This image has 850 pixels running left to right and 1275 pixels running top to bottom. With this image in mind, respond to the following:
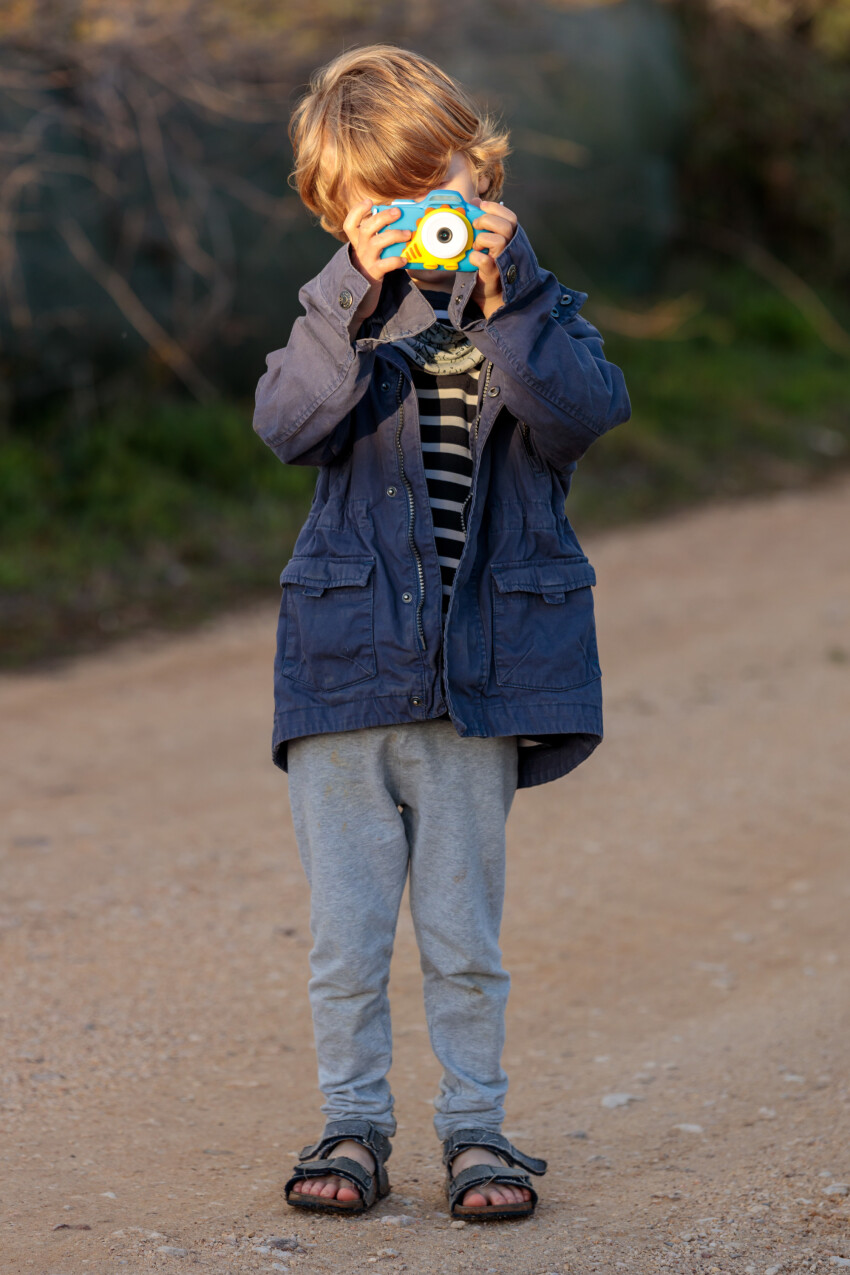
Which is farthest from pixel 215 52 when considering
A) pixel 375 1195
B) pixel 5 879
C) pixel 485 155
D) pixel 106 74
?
pixel 375 1195

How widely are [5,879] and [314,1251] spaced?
1.87 m

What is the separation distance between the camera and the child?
6.40ft

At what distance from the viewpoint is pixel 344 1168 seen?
2029mm

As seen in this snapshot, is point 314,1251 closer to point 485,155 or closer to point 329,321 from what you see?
point 329,321

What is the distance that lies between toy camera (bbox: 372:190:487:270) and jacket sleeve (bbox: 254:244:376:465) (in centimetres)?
10

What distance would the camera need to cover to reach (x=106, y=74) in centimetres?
656

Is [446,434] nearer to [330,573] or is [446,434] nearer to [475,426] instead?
[475,426]

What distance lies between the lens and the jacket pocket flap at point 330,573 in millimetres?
1999

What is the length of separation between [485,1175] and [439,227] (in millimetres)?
1356

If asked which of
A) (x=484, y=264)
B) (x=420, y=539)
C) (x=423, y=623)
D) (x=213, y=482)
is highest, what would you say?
(x=213, y=482)

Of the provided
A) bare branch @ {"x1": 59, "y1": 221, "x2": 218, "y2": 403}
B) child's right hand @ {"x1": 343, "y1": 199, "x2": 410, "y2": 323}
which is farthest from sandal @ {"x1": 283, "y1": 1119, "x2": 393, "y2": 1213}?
bare branch @ {"x1": 59, "y1": 221, "x2": 218, "y2": 403}

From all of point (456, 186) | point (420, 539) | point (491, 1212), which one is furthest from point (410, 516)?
point (491, 1212)

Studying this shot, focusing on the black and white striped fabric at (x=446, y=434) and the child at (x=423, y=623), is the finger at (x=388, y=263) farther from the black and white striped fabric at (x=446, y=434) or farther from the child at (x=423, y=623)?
the black and white striped fabric at (x=446, y=434)

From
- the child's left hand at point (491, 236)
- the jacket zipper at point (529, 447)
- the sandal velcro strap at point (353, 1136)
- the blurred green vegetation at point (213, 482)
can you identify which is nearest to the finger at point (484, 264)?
the child's left hand at point (491, 236)
